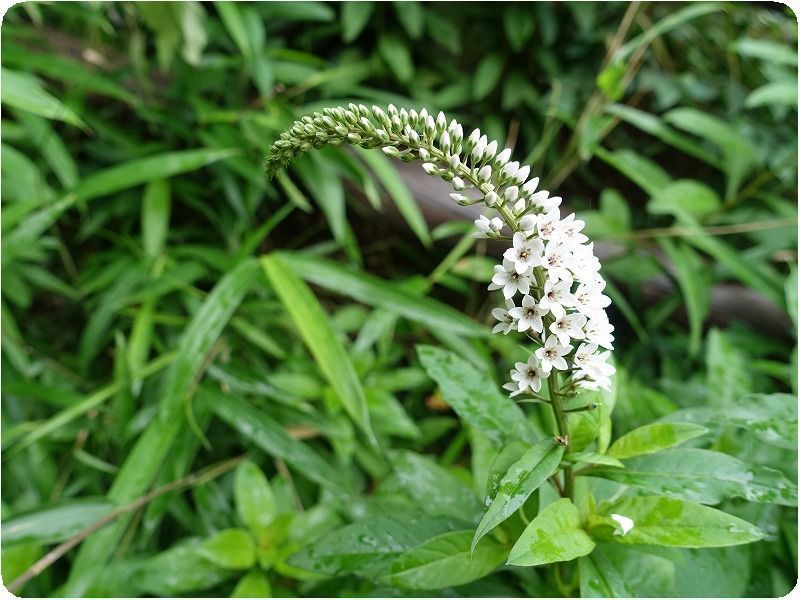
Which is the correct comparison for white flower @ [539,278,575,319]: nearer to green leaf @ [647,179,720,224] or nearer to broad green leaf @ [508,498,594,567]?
broad green leaf @ [508,498,594,567]

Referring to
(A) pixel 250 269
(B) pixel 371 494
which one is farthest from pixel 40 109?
(B) pixel 371 494

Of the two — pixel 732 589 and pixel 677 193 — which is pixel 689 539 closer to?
pixel 732 589

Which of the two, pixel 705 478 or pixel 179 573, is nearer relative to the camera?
pixel 705 478

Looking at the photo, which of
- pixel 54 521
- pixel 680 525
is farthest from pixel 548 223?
pixel 54 521

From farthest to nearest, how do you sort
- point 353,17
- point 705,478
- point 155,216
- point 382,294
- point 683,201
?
1. point 353,17
2. point 683,201
3. point 155,216
4. point 382,294
5. point 705,478

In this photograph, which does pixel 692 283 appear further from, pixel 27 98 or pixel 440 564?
pixel 27 98

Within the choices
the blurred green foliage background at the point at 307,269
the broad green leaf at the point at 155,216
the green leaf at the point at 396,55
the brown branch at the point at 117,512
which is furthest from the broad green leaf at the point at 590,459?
the green leaf at the point at 396,55

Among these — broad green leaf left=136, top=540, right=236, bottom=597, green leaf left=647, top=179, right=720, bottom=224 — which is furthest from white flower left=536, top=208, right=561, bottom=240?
green leaf left=647, top=179, right=720, bottom=224

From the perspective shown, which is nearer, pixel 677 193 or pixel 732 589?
pixel 732 589
